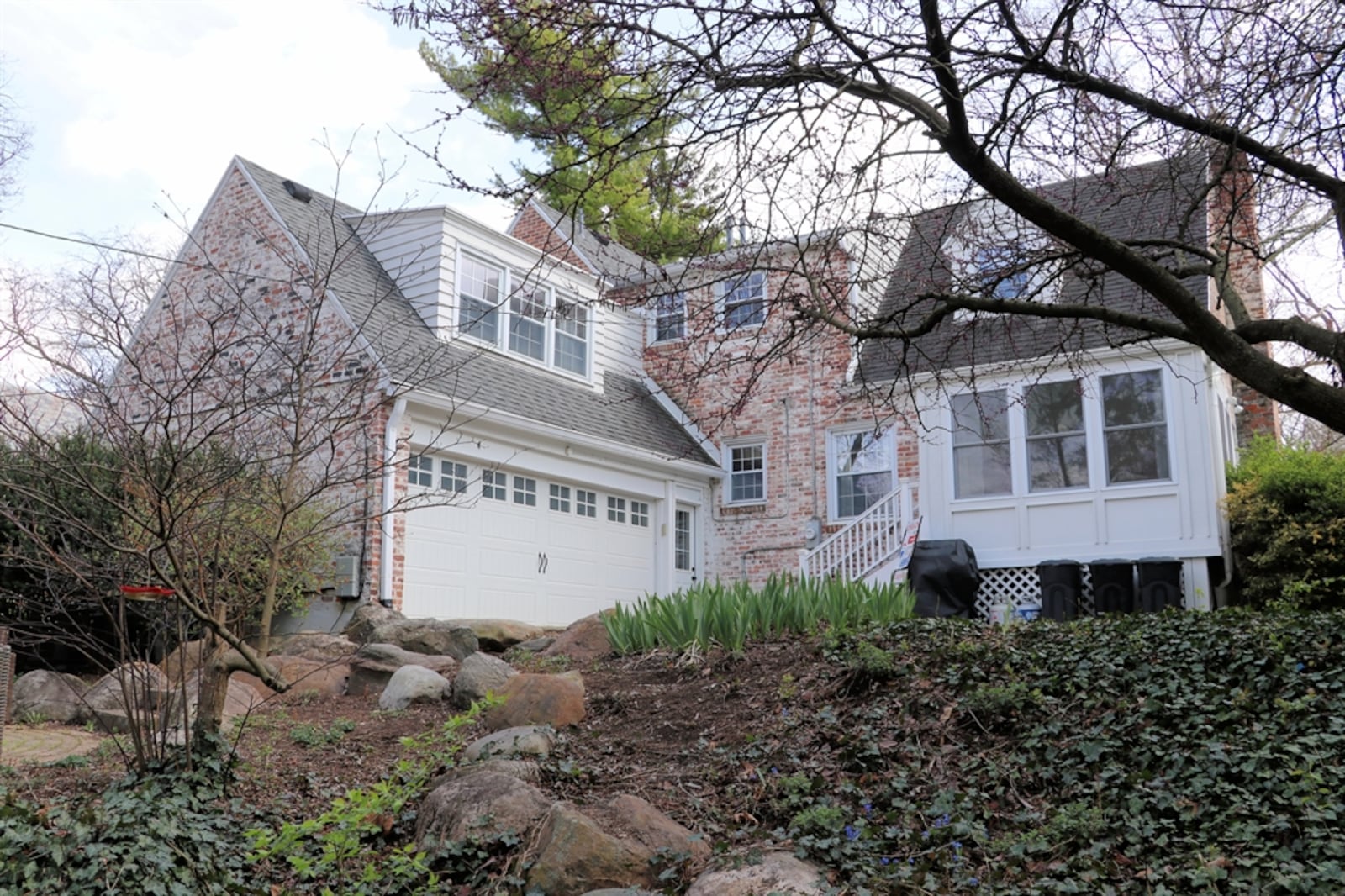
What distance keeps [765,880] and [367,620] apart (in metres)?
6.93

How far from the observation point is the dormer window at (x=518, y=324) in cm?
1350

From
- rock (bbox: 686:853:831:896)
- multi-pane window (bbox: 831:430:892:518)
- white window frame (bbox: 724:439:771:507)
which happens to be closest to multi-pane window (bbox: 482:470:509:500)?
white window frame (bbox: 724:439:771:507)

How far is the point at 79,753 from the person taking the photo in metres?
6.17

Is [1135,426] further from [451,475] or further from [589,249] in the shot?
[589,249]

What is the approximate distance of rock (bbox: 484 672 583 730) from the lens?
614 centimetres

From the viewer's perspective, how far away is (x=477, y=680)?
698 centimetres

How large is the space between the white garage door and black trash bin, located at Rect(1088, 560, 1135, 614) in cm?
563

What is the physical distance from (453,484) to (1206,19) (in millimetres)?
8723

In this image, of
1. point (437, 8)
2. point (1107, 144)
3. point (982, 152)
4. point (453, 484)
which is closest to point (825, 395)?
point (453, 484)

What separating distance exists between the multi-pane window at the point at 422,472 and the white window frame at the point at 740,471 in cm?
559

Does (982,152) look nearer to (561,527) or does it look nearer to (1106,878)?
(1106,878)

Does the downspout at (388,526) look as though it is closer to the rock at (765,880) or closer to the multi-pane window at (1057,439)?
the rock at (765,880)

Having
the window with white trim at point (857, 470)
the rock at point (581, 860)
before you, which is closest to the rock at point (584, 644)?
the rock at point (581, 860)

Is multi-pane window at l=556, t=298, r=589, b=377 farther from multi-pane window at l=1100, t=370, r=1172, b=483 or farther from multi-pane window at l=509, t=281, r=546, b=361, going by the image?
multi-pane window at l=1100, t=370, r=1172, b=483
